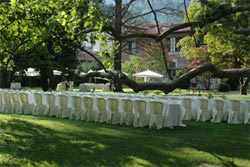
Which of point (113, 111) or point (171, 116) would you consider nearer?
point (171, 116)

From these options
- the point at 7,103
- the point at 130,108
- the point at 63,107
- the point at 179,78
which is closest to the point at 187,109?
the point at 130,108

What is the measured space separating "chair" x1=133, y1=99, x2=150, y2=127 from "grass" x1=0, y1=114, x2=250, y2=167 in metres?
0.50

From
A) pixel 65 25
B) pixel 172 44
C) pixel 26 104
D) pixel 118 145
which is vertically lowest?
pixel 118 145

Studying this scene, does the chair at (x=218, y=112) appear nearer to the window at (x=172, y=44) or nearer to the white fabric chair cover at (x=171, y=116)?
the white fabric chair cover at (x=171, y=116)

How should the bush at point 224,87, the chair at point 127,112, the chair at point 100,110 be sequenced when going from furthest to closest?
1. the bush at point 224,87
2. the chair at point 100,110
3. the chair at point 127,112

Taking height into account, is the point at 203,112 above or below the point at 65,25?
below

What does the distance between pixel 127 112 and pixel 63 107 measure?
3.13 meters

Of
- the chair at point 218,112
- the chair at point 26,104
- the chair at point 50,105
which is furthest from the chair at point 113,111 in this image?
the chair at point 26,104

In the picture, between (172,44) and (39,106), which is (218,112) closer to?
(39,106)

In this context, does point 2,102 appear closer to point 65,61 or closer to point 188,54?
point 65,61

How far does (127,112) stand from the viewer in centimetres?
1302

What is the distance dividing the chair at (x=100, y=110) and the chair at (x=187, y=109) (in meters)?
2.95

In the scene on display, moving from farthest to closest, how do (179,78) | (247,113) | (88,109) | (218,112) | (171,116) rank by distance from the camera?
1. (218,112)
2. (88,109)
3. (247,113)
4. (171,116)
5. (179,78)

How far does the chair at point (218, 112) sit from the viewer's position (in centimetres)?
1416
